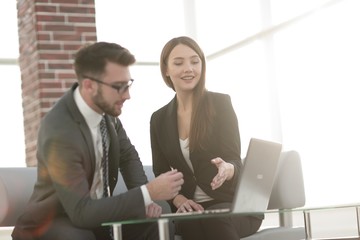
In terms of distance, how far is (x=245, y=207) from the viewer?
2.97 metres

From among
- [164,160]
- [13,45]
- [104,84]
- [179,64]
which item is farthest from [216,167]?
[13,45]

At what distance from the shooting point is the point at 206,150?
13.1ft

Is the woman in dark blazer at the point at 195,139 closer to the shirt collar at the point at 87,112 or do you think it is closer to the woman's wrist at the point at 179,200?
the woman's wrist at the point at 179,200

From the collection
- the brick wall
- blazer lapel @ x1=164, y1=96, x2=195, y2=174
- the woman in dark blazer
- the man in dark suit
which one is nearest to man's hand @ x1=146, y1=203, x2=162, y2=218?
the man in dark suit

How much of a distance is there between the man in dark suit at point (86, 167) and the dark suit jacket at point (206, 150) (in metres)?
0.56

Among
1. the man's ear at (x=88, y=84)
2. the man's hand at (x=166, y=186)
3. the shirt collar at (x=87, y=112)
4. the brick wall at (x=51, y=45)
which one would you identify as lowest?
the man's hand at (x=166, y=186)

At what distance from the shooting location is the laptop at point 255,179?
9.59 ft

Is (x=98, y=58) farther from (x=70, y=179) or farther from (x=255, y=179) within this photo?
(x=255, y=179)

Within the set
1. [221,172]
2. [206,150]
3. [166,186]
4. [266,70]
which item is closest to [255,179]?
[166,186]

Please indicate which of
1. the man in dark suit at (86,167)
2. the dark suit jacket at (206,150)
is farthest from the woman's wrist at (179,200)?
the man in dark suit at (86,167)

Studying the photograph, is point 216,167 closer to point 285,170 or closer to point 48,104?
point 285,170

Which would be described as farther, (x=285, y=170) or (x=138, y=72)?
(x=138, y=72)

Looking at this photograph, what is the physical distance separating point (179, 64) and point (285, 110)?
4.17 m

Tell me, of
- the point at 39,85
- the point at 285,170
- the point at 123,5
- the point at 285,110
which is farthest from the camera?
the point at 123,5
